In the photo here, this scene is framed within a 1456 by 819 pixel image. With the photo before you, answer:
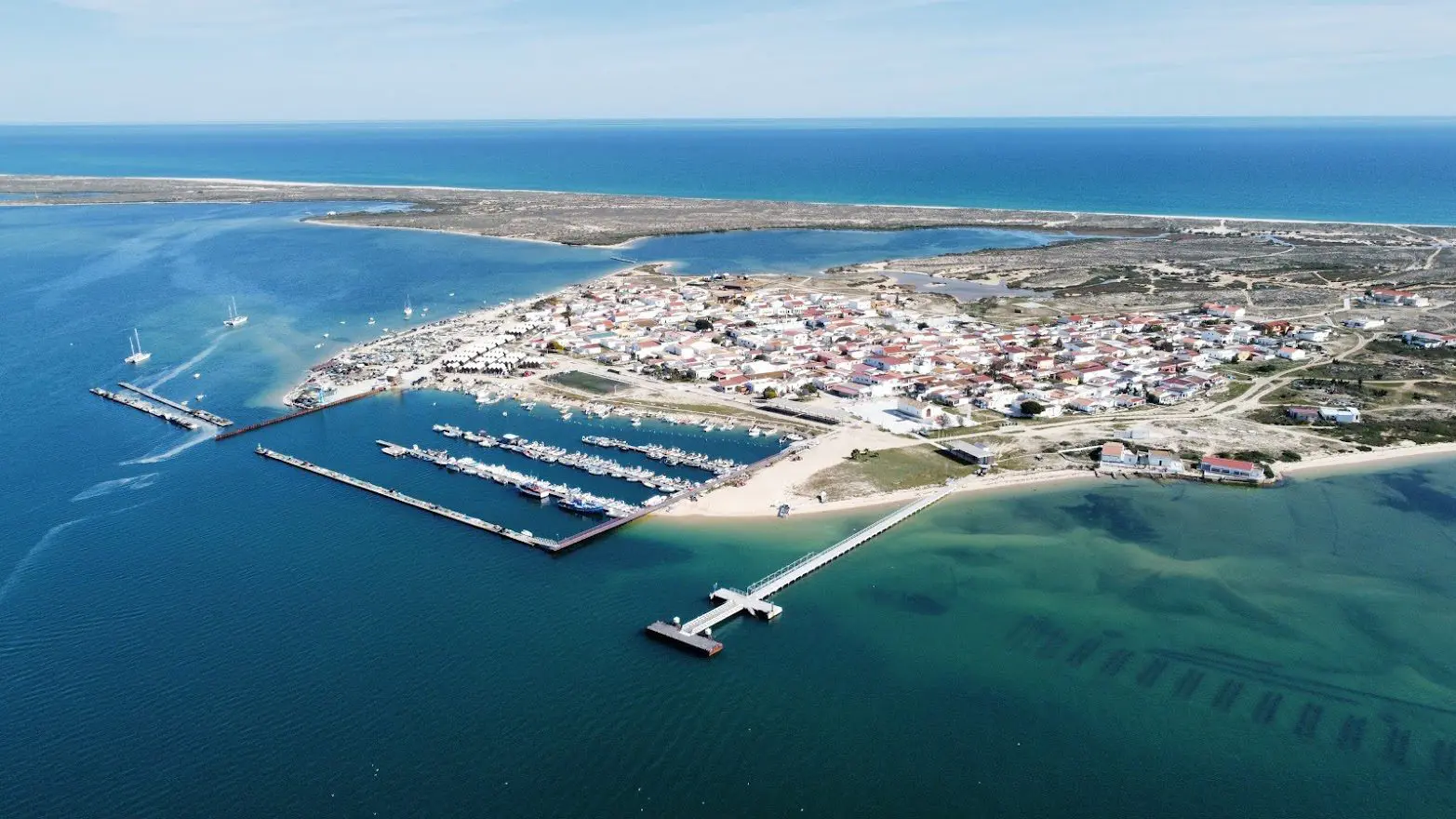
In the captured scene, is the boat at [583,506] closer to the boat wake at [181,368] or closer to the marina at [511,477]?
the marina at [511,477]

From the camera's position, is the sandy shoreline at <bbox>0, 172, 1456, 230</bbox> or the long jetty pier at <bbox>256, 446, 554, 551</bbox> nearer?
the long jetty pier at <bbox>256, 446, 554, 551</bbox>

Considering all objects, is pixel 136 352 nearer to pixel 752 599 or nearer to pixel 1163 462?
pixel 752 599

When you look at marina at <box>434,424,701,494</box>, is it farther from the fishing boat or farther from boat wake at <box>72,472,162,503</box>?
boat wake at <box>72,472,162,503</box>

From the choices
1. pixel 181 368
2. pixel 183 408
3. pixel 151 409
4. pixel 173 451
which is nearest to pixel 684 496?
pixel 173 451

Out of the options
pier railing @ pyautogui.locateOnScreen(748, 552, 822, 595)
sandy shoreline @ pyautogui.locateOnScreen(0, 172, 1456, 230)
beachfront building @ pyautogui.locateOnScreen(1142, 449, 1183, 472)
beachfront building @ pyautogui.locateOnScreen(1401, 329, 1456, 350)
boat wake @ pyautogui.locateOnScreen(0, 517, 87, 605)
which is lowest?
boat wake @ pyautogui.locateOnScreen(0, 517, 87, 605)

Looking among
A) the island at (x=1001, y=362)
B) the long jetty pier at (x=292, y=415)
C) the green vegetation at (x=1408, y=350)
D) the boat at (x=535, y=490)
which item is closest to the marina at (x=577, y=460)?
the island at (x=1001, y=362)

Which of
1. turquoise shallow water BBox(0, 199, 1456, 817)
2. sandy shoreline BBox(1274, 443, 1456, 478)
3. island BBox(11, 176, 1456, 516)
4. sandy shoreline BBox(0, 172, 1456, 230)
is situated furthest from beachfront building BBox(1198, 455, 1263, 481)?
sandy shoreline BBox(0, 172, 1456, 230)
